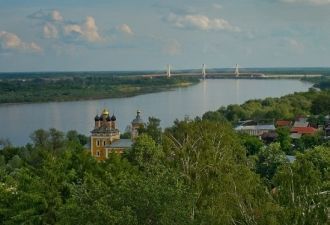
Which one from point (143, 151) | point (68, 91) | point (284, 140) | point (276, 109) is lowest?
point (68, 91)

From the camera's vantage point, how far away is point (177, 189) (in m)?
8.72

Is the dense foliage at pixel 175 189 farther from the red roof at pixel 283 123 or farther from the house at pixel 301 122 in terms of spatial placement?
the red roof at pixel 283 123

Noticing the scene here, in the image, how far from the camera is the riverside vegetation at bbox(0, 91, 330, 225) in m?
8.06

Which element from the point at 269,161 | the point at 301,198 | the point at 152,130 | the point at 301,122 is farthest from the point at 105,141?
the point at 301,198

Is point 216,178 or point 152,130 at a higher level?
point 216,178

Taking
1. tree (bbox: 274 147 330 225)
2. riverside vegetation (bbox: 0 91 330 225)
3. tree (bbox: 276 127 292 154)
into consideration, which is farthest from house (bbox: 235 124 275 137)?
tree (bbox: 274 147 330 225)

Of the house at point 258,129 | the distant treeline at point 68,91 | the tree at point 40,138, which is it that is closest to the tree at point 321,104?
the house at point 258,129

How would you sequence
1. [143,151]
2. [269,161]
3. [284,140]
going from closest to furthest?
[143,151] → [269,161] → [284,140]

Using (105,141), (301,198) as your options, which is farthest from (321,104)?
(301,198)

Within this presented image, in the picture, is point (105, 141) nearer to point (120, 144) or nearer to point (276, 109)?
point (120, 144)

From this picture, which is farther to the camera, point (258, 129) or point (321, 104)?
point (321, 104)

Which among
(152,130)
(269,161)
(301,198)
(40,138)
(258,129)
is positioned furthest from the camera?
(258,129)

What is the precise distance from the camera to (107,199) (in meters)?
8.65

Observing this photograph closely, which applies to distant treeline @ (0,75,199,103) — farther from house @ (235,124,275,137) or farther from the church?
the church
